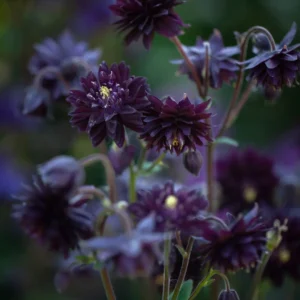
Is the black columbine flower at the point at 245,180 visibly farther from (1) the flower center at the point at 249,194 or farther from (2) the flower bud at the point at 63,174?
(2) the flower bud at the point at 63,174

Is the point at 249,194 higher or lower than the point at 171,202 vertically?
lower

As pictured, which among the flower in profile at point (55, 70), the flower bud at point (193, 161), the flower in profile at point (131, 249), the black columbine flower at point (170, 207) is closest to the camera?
the flower in profile at point (131, 249)

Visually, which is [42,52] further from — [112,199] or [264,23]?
[264,23]

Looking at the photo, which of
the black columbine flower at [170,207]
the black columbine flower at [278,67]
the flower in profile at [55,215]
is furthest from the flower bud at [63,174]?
the black columbine flower at [278,67]

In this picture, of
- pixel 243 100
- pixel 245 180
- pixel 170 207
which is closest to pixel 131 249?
pixel 170 207

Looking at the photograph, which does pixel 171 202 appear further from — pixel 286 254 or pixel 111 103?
pixel 286 254

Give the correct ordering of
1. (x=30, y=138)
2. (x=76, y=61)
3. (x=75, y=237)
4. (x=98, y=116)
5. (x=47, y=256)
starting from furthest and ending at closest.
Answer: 1. (x=30, y=138)
2. (x=47, y=256)
3. (x=76, y=61)
4. (x=75, y=237)
5. (x=98, y=116)

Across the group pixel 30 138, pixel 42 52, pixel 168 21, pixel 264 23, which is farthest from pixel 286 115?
pixel 168 21

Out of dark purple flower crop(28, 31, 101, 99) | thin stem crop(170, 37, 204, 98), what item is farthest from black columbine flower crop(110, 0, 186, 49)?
dark purple flower crop(28, 31, 101, 99)
